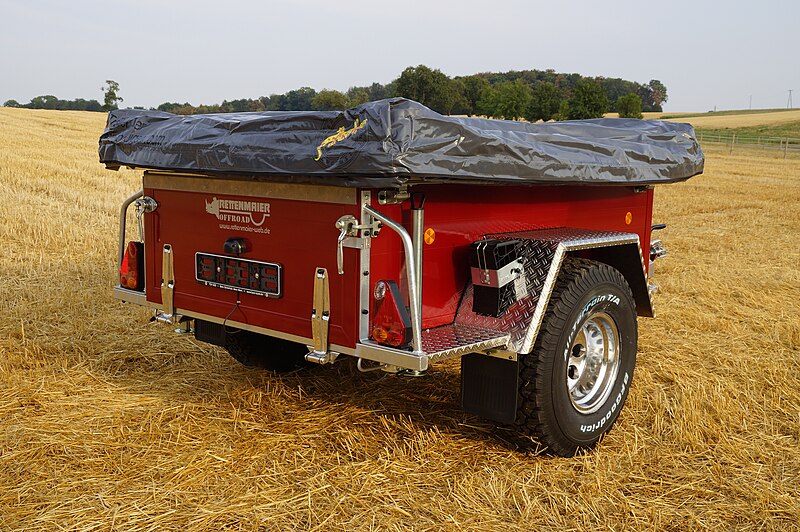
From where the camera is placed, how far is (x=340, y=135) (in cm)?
315

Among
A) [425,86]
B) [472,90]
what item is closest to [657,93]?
[472,90]

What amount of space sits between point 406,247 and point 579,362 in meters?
1.44

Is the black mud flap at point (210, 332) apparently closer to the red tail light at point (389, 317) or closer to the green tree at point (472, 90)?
the red tail light at point (389, 317)

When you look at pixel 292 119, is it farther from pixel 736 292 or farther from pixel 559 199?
pixel 736 292

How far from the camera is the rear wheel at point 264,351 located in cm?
480

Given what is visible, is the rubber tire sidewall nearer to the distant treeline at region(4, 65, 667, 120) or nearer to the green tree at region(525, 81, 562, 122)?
the distant treeline at region(4, 65, 667, 120)

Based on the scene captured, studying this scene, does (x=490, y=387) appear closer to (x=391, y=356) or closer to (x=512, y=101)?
(x=391, y=356)

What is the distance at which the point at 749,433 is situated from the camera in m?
4.14

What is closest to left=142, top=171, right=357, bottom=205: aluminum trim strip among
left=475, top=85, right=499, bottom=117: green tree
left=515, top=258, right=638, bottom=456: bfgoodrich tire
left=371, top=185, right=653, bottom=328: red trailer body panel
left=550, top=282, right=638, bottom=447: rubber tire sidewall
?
left=371, top=185, right=653, bottom=328: red trailer body panel

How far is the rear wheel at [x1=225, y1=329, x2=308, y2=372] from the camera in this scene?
4.80 m

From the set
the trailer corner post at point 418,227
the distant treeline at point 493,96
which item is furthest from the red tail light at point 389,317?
the distant treeline at point 493,96

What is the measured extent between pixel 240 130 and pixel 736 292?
215 inches

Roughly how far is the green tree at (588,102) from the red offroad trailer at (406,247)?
52.4 m

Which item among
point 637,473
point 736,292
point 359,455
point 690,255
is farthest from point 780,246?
point 359,455
